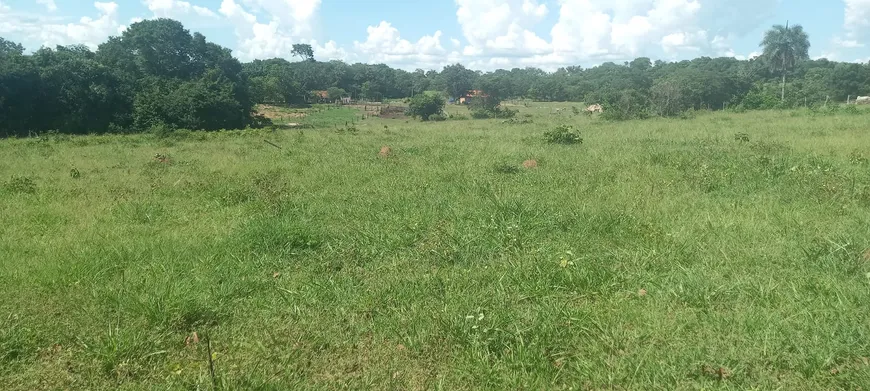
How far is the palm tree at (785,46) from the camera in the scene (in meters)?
42.0

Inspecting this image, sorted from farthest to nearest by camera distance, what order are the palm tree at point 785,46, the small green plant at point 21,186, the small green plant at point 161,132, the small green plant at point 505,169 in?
the palm tree at point 785,46 → the small green plant at point 161,132 → the small green plant at point 505,169 → the small green plant at point 21,186

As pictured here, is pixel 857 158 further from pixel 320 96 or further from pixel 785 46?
pixel 320 96

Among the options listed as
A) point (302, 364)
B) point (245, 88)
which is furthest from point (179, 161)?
point (245, 88)

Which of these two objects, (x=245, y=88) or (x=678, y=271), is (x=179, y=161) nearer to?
(x=678, y=271)

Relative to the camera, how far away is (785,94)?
36.8 meters

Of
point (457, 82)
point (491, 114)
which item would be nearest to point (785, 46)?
point (491, 114)

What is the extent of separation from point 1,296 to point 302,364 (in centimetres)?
262

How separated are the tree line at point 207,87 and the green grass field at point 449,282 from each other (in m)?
17.0

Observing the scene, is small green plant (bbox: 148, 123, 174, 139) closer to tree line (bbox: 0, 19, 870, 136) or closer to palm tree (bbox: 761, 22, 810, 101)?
tree line (bbox: 0, 19, 870, 136)

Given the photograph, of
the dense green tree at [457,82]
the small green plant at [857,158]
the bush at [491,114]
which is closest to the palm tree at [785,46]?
the bush at [491,114]

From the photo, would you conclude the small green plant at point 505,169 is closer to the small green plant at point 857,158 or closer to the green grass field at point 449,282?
the green grass field at point 449,282

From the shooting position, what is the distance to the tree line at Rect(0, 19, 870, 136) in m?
23.1

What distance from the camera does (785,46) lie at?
4259 centimetres

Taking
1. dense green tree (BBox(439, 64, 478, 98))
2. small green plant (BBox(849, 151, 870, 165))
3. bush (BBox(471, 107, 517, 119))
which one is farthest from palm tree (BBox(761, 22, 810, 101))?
small green plant (BBox(849, 151, 870, 165))
